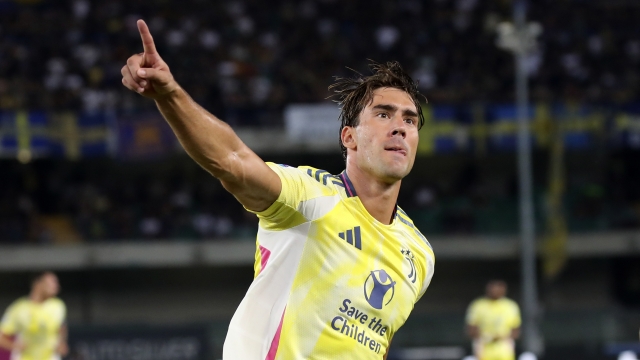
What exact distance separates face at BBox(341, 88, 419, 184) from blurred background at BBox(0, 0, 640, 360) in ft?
62.2

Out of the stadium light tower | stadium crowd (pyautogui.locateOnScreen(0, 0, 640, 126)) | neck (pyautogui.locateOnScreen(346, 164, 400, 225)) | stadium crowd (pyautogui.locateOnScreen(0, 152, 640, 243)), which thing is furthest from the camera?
stadium crowd (pyautogui.locateOnScreen(0, 0, 640, 126))

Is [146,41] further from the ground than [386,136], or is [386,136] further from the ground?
[386,136]

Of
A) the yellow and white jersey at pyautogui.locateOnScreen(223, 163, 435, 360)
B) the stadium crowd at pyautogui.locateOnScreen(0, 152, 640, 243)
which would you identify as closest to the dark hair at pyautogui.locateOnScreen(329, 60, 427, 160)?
the yellow and white jersey at pyautogui.locateOnScreen(223, 163, 435, 360)

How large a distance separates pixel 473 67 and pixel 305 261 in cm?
2311

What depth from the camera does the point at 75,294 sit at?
83.1 feet

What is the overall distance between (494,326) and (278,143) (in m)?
10.5

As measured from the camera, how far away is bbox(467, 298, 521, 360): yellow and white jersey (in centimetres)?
1491

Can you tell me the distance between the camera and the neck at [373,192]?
3.66 metres

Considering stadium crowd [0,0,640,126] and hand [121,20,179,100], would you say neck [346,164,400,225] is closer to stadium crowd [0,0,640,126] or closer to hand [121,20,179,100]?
hand [121,20,179,100]

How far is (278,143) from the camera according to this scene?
2441 centimetres

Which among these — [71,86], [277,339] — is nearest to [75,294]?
[71,86]

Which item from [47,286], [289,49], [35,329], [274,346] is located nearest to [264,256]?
[274,346]

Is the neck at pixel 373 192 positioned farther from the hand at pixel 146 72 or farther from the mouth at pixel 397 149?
the hand at pixel 146 72

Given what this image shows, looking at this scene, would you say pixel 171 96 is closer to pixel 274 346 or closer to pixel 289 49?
pixel 274 346
